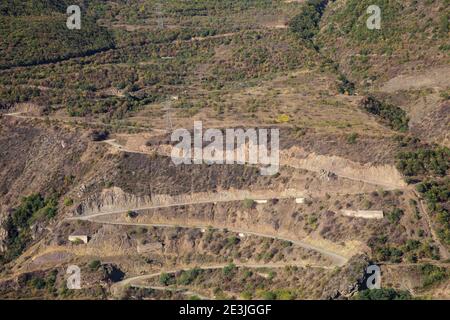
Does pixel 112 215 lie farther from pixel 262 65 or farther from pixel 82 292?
pixel 262 65

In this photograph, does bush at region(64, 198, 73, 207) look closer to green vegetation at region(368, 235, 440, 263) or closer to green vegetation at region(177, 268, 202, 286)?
green vegetation at region(177, 268, 202, 286)

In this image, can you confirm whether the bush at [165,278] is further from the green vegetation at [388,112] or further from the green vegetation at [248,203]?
the green vegetation at [388,112]

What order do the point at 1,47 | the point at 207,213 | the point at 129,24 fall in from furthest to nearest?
the point at 129,24, the point at 1,47, the point at 207,213

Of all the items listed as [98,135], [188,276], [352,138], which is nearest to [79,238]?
[188,276]

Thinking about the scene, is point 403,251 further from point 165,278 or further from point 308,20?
point 308,20

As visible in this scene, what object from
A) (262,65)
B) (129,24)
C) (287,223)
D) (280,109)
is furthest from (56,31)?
(287,223)

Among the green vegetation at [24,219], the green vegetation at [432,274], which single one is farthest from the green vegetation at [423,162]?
the green vegetation at [24,219]
